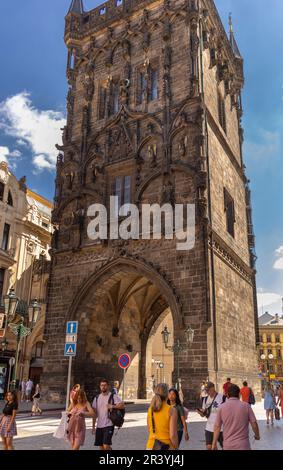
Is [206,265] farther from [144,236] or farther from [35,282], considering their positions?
[35,282]

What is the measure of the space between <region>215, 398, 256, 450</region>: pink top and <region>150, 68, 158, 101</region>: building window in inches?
825

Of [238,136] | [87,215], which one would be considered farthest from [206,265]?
[238,136]

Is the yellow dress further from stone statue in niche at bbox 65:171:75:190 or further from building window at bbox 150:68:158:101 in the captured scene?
building window at bbox 150:68:158:101

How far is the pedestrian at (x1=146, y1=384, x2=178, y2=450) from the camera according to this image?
479 centimetres

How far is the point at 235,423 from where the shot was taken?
4781 millimetres

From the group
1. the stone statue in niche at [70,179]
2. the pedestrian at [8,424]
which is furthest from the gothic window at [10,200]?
the pedestrian at [8,424]

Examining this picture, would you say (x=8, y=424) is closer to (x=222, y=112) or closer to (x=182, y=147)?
(x=182, y=147)

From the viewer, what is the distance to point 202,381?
1653cm

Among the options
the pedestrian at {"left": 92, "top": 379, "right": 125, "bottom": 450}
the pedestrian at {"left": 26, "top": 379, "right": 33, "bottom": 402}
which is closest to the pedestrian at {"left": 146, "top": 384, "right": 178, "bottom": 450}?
the pedestrian at {"left": 92, "top": 379, "right": 125, "bottom": 450}

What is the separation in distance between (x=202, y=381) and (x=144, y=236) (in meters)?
7.12

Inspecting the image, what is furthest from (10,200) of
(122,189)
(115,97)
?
(122,189)

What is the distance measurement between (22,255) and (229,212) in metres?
16.7

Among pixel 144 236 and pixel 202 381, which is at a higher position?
pixel 144 236

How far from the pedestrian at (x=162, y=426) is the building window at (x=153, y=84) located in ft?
68.7
